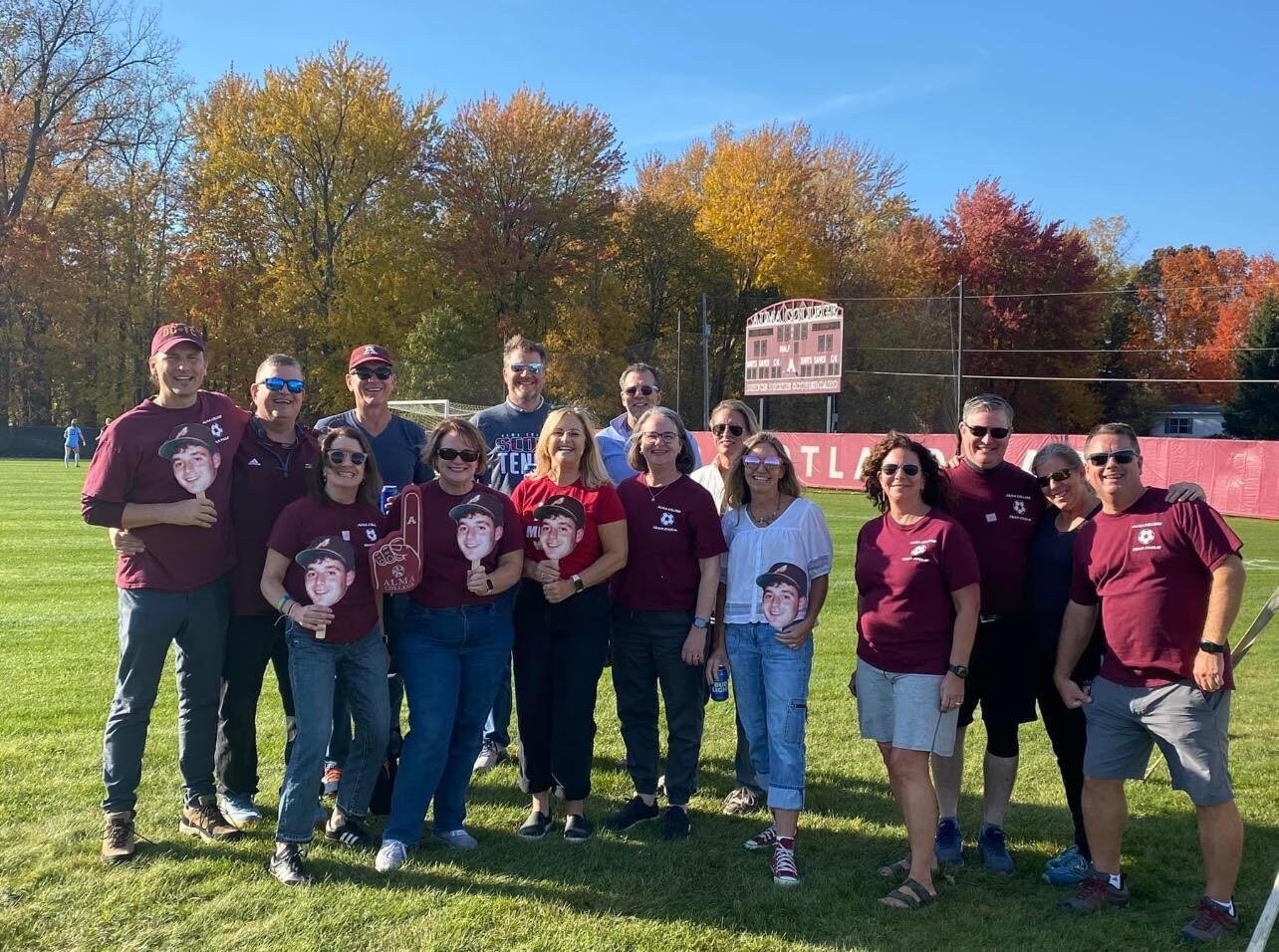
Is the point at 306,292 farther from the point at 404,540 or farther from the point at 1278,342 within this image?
the point at 1278,342

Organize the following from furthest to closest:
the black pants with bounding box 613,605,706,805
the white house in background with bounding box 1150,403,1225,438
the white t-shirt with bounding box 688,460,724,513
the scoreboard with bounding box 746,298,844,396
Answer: the white house in background with bounding box 1150,403,1225,438 < the scoreboard with bounding box 746,298,844,396 < the white t-shirt with bounding box 688,460,724,513 < the black pants with bounding box 613,605,706,805

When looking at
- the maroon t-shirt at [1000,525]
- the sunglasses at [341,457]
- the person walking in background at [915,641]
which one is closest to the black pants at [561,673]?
the sunglasses at [341,457]

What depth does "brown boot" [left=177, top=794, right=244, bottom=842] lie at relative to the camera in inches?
172

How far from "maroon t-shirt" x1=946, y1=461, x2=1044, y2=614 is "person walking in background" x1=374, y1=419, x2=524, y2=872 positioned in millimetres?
2031

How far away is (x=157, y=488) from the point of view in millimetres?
4207

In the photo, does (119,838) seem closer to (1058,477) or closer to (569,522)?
(569,522)

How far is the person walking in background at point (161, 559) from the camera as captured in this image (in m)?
4.14

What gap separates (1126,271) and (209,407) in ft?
189

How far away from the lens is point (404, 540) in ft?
13.5

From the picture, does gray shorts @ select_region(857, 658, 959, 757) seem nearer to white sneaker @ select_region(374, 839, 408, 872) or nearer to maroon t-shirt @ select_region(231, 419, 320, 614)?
white sneaker @ select_region(374, 839, 408, 872)

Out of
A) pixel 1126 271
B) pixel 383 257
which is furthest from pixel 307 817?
pixel 1126 271

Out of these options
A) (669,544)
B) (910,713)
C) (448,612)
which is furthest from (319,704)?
(910,713)

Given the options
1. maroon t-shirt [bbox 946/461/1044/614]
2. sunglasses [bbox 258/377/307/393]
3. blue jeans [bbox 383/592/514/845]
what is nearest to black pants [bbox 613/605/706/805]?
blue jeans [bbox 383/592/514/845]

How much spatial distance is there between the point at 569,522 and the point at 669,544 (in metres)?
0.51
